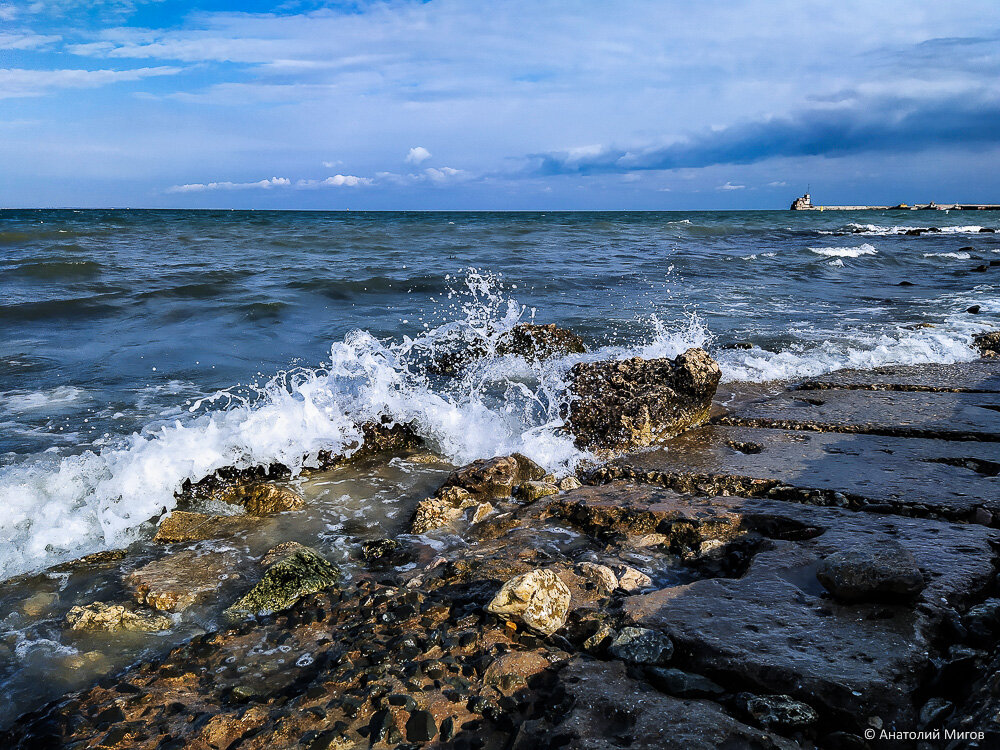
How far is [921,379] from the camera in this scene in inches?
221

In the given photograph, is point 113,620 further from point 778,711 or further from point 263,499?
point 778,711

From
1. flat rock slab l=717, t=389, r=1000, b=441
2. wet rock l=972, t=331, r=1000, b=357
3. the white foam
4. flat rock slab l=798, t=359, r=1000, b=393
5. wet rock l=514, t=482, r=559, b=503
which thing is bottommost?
wet rock l=514, t=482, r=559, b=503

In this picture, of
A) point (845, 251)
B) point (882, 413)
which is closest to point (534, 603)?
point (882, 413)

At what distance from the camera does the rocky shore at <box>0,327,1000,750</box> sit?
1.79 metres

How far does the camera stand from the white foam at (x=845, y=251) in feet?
69.5

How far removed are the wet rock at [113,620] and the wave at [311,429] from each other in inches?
27.7

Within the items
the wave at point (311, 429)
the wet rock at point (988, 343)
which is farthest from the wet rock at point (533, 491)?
the wet rock at point (988, 343)

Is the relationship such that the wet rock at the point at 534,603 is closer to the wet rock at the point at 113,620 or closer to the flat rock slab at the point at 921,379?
the wet rock at the point at 113,620

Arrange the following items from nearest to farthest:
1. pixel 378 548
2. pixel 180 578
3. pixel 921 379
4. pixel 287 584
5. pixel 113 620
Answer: pixel 113 620 → pixel 287 584 → pixel 180 578 → pixel 378 548 → pixel 921 379

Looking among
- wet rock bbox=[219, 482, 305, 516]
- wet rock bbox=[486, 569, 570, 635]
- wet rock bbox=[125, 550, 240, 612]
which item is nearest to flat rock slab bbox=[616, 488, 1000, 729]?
wet rock bbox=[486, 569, 570, 635]

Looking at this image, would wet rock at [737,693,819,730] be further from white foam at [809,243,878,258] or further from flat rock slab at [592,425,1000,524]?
white foam at [809,243,878,258]

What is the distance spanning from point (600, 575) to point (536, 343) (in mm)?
4147

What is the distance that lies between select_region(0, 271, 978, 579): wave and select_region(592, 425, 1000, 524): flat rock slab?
2.47 ft

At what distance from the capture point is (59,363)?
6.69m
